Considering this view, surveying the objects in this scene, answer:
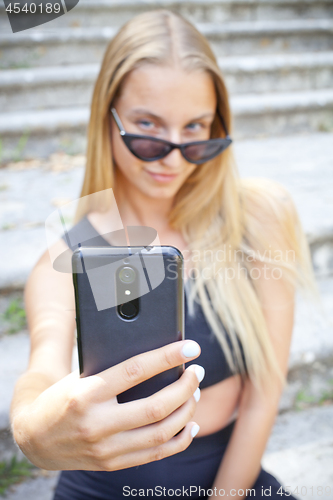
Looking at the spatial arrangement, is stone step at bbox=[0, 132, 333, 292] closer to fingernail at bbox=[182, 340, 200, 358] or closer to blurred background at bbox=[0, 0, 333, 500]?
blurred background at bbox=[0, 0, 333, 500]

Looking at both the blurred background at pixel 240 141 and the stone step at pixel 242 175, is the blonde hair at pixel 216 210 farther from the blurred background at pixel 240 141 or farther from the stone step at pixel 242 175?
the stone step at pixel 242 175

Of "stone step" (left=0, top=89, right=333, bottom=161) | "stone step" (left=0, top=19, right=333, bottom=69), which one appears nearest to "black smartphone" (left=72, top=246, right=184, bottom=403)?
"stone step" (left=0, top=89, right=333, bottom=161)

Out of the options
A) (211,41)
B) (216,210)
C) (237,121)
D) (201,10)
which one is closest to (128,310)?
(216,210)

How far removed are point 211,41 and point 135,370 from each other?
2.13 m

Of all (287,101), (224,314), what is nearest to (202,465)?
(224,314)

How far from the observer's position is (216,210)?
0.69 meters

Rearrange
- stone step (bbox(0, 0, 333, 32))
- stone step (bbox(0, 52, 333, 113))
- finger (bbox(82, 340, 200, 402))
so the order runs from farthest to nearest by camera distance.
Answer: stone step (bbox(0, 0, 333, 32)), stone step (bbox(0, 52, 333, 113)), finger (bbox(82, 340, 200, 402))

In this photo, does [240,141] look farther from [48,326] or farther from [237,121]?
[48,326]

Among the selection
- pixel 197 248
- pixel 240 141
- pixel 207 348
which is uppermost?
pixel 197 248

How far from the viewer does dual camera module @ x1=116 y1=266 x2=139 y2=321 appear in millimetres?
314

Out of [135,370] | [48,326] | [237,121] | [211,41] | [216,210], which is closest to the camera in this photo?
[135,370]

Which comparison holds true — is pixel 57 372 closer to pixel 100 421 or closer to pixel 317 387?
pixel 100 421

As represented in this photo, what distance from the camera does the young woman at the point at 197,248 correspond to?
0.59 m

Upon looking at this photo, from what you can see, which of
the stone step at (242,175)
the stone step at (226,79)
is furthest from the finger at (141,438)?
the stone step at (226,79)
